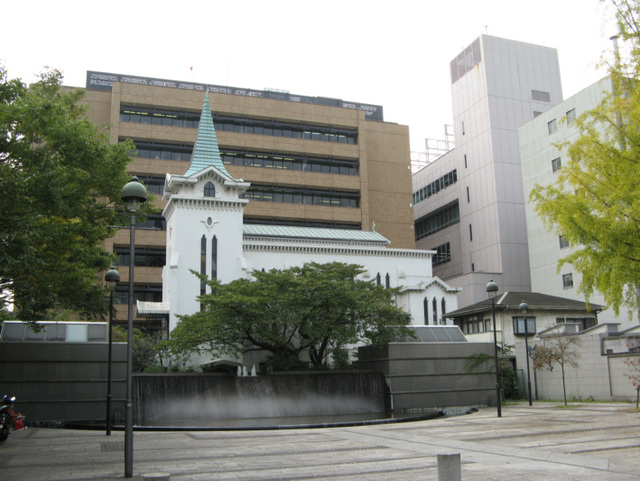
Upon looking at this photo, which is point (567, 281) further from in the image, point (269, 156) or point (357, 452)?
point (357, 452)

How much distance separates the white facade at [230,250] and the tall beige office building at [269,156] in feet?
49.8

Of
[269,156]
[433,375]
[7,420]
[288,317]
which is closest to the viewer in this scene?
[7,420]

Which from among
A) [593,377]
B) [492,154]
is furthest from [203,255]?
[492,154]

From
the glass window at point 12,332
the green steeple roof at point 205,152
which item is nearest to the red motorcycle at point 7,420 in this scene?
the glass window at point 12,332

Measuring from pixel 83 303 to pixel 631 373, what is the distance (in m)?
26.7

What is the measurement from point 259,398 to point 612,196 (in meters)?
20.8

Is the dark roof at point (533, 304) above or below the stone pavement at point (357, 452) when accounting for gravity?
above

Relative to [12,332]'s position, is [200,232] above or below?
above

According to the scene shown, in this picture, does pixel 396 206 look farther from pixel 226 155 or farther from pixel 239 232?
pixel 239 232

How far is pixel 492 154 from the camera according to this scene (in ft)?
232

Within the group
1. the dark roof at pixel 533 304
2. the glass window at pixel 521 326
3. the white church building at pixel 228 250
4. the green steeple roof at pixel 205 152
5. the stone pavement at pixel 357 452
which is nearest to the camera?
the stone pavement at pixel 357 452

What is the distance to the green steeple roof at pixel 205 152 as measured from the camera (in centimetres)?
5178

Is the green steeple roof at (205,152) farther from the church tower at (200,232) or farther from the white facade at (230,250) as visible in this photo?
the church tower at (200,232)

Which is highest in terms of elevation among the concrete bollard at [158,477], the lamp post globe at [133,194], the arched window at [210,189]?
the arched window at [210,189]
